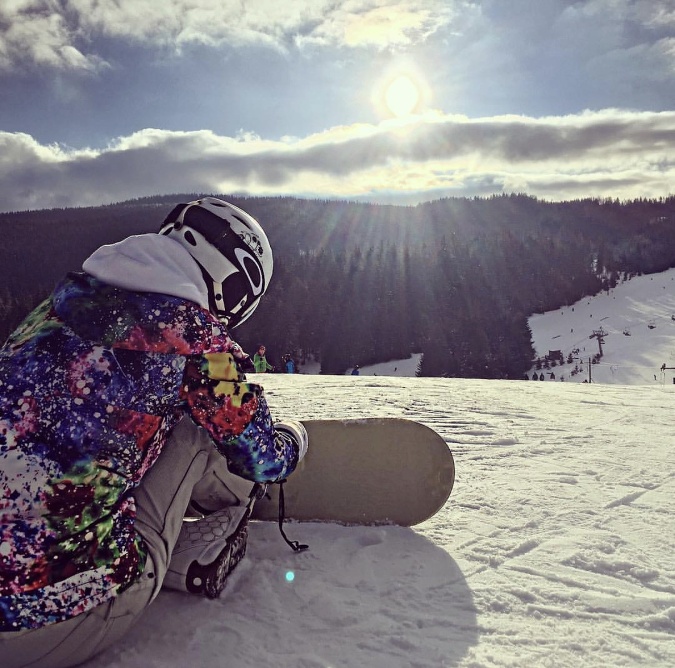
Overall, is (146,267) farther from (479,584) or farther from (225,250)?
(479,584)

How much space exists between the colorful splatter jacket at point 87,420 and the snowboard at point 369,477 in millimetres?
1168

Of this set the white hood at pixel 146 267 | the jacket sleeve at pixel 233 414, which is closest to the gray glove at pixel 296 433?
the jacket sleeve at pixel 233 414

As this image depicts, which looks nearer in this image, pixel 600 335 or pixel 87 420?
pixel 87 420

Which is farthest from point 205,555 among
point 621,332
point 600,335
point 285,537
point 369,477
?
point 621,332

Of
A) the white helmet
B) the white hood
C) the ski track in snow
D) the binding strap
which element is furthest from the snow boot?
the white hood

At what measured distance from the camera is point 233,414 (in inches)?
62.4

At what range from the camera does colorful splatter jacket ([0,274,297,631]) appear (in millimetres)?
1298

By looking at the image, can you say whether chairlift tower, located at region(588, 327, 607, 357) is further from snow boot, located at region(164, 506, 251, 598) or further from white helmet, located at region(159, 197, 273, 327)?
white helmet, located at region(159, 197, 273, 327)

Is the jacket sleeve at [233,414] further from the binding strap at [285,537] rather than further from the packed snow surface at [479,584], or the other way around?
the binding strap at [285,537]

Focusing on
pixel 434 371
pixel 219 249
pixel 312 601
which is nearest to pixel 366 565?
pixel 312 601

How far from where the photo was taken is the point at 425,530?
2.58 metres

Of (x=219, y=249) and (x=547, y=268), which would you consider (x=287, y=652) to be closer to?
(x=219, y=249)

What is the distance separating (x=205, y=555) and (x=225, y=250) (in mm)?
1039

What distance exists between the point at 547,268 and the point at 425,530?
84498mm
